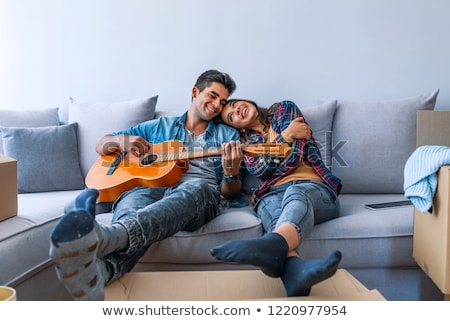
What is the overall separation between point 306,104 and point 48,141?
1.15m

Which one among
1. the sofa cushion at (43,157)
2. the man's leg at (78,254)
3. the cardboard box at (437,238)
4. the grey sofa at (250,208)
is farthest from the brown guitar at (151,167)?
the man's leg at (78,254)

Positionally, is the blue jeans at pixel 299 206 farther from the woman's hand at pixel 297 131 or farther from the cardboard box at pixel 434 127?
the cardboard box at pixel 434 127

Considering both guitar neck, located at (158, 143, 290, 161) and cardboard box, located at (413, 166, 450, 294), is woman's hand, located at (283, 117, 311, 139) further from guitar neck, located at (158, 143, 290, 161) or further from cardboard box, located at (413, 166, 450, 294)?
cardboard box, located at (413, 166, 450, 294)

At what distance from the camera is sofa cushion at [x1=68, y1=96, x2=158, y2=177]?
1972 mm

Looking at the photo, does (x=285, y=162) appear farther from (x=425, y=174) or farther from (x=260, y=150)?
(x=425, y=174)

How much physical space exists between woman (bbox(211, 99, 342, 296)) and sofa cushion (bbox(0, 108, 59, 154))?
815mm

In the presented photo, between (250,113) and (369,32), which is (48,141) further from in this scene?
(369,32)

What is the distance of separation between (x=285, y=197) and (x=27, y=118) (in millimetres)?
1227

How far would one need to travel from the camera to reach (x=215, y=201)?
1547 millimetres

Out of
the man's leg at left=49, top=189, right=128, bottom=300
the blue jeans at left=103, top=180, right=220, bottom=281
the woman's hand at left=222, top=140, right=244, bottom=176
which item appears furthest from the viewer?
the woman's hand at left=222, top=140, right=244, bottom=176

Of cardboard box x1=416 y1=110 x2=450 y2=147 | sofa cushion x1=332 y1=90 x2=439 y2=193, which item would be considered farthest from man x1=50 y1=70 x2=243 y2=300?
cardboard box x1=416 y1=110 x2=450 y2=147

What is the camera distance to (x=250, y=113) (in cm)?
175
